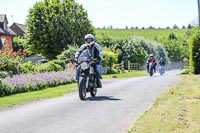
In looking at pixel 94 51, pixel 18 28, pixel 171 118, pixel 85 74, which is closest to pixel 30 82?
pixel 94 51

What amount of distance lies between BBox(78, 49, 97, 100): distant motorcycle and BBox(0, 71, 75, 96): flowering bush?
532 centimetres

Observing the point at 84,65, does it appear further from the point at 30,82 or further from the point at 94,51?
Answer: the point at 30,82

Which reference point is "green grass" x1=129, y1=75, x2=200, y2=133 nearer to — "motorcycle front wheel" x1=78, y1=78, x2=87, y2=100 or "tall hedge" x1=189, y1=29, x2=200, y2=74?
"motorcycle front wheel" x1=78, y1=78, x2=87, y2=100

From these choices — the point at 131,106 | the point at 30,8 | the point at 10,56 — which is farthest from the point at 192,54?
the point at 30,8

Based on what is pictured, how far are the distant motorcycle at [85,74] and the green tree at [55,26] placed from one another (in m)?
45.3

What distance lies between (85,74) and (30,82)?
771cm

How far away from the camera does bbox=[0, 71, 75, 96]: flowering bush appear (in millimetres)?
19344

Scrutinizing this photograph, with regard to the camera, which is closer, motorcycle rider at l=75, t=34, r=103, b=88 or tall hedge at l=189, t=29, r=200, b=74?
motorcycle rider at l=75, t=34, r=103, b=88

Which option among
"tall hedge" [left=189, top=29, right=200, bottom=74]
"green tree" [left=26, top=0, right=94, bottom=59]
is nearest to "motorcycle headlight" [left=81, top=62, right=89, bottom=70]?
"tall hedge" [left=189, top=29, right=200, bottom=74]

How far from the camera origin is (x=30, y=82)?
21734 mm

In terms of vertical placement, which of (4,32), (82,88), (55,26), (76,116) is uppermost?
(55,26)

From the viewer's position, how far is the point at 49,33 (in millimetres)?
61719

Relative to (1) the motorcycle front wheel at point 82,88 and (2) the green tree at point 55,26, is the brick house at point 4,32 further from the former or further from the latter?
(1) the motorcycle front wheel at point 82,88

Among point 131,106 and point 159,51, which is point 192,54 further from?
point 159,51
